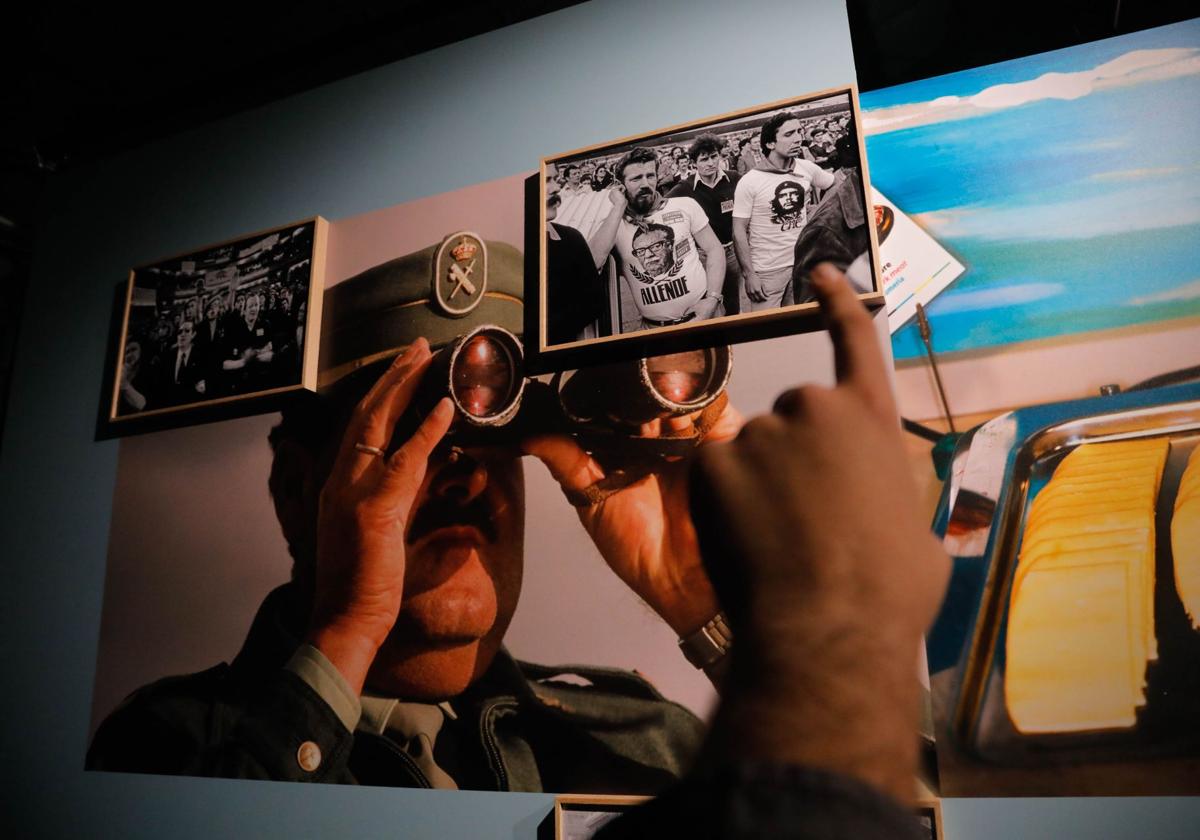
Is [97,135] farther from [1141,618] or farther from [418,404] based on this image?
[1141,618]

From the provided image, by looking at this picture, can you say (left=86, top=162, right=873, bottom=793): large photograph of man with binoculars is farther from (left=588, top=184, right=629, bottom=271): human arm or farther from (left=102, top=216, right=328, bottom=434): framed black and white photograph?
(left=588, top=184, right=629, bottom=271): human arm

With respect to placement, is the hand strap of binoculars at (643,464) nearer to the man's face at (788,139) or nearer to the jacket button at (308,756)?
the man's face at (788,139)

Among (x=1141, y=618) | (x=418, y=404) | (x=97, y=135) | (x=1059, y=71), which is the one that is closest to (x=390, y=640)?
(x=418, y=404)

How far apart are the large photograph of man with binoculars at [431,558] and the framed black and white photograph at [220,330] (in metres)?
0.05

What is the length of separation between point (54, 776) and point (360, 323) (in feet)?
3.55

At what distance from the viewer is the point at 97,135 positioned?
5.91 ft

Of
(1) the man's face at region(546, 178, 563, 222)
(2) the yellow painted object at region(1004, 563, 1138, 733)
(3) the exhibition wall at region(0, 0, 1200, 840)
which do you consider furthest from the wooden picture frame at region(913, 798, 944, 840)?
(1) the man's face at region(546, 178, 563, 222)

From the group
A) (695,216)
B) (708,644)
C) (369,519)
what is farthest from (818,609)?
(369,519)

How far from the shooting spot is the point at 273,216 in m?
1.54

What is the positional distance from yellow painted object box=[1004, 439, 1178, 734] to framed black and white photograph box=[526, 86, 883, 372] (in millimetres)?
366

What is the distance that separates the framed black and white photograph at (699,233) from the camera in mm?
1054

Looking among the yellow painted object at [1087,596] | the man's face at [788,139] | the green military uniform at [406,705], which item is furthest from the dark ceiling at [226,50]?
the yellow painted object at [1087,596]

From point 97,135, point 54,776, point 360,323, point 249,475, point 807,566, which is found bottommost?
point 54,776

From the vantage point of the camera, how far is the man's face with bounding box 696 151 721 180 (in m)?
1.14
